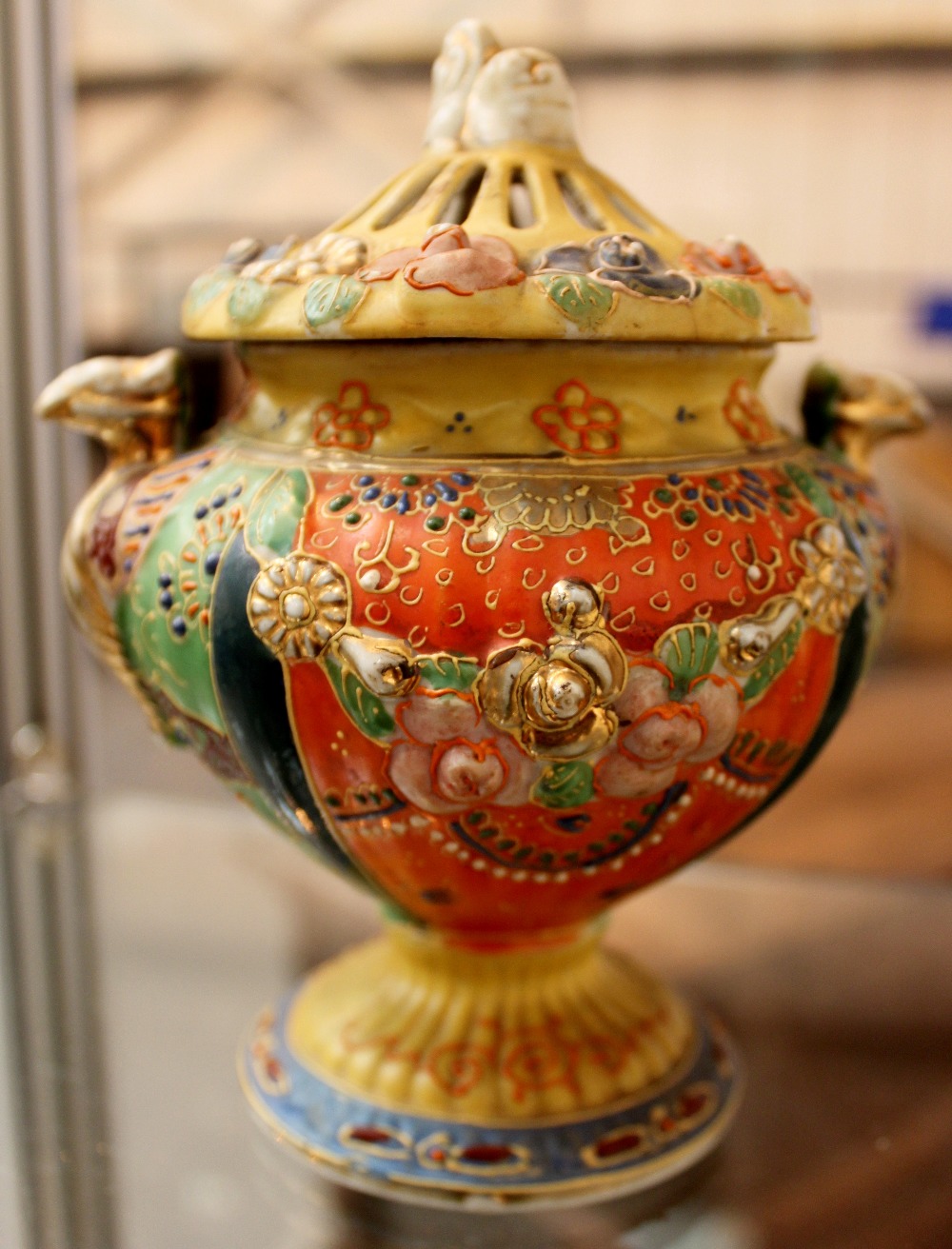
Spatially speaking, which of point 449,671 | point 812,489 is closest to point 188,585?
point 449,671

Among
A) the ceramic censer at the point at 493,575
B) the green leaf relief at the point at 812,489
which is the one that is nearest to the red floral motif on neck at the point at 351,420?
the ceramic censer at the point at 493,575

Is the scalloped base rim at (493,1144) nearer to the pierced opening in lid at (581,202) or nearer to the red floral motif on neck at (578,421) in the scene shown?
the red floral motif on neck at (578,421)

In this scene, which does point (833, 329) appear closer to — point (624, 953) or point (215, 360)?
point (215, 360)

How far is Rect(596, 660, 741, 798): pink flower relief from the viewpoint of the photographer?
719 mm

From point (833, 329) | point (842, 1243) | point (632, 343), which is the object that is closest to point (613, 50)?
point (833, 329)

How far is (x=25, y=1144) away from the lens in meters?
0.93

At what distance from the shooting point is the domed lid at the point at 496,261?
2.32 ft

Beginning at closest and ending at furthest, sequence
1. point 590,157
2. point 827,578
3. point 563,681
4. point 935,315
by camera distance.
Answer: point 563,681 < point 827,578 < point 590,157 < point 935,315

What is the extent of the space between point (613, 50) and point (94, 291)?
64cm

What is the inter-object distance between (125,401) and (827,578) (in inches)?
18.0

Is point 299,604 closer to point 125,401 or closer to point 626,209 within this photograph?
point 125,401

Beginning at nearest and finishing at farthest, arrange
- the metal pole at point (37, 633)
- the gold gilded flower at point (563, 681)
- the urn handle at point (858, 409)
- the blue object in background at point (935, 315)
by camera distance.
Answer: the gold gilded flower at point (563, 681) → the urn handle at point (858, 409) → the metal pole at point (37, 633) → the blue object in background at point (935, 315)

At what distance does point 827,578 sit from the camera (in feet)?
2.57

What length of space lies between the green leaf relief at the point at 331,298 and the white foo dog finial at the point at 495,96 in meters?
0.19
